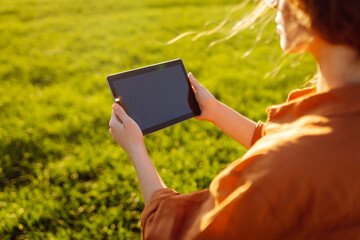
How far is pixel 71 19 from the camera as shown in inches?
343

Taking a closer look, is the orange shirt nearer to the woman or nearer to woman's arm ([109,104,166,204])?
the woman

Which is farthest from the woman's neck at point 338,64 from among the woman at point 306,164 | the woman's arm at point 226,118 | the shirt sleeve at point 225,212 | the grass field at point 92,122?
the grass field at point 92,122

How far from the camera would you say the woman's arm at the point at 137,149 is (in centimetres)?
136

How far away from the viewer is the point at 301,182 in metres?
0.92

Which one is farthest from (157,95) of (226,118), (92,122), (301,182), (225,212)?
(92,122)

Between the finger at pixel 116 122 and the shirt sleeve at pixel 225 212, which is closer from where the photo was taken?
the shirt sleeve at pixel 225 212

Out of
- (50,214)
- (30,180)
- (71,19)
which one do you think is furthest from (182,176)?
(71,19)

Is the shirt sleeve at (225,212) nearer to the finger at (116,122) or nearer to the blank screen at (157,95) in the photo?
the finger at (116,122)

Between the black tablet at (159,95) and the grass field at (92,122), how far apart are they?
0.72 metres

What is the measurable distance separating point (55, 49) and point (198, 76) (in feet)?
9.88

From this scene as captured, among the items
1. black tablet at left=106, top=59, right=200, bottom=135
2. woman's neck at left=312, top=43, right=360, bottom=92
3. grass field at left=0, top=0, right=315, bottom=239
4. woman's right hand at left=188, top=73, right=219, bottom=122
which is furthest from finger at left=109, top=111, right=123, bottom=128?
grass field at left=0, top=0, right=315, bottom=239

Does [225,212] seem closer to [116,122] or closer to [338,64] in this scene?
[338,64]

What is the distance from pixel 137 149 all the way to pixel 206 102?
507mm

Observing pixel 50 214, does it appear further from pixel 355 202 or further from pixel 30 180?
pixel 355 202
